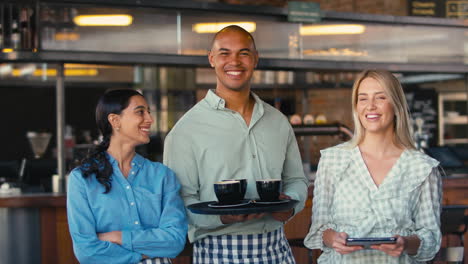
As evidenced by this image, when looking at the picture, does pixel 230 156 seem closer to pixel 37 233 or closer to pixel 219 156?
pixel 219 156

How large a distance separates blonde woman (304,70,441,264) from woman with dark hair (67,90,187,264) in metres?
0.50

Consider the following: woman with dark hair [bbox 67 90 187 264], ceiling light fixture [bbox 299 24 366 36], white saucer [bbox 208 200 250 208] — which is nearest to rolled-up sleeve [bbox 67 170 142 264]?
woman with dark hair [bbox 67 90 187 264]

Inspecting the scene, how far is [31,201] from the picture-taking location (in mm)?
4797

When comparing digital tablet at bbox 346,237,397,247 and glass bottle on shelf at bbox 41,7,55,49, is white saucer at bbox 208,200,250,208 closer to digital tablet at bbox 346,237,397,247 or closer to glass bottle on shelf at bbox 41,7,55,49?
digital tablet at bbox 346,237,397,247

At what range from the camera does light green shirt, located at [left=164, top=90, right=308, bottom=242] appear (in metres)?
2.51

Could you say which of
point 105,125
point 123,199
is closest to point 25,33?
point 105,125

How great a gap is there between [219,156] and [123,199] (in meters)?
0.41

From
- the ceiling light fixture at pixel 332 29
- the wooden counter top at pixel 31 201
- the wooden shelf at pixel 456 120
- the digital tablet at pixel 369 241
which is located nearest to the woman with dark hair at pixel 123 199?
the digital tablet at pixel 369 241

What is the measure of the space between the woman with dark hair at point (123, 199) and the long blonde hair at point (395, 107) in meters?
0.66

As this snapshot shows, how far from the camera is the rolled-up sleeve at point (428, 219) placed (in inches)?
86.7

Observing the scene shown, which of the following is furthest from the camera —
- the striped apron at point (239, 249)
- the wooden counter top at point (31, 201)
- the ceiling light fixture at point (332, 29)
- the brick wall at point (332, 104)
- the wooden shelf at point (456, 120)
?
the wooden shelf at point (456, 120)

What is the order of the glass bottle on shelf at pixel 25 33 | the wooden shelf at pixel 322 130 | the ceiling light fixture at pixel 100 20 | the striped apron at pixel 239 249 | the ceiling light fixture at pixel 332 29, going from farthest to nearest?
the ceiling light fixture at pixel 332 29 < the wooden shelf at pixel 322 130 < the ceiling light fixture at pixel 100 20 < the glass bottle on shelf at pixel 25 33 < the striped apron at pixel 239 249

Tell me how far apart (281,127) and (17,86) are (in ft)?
24.4

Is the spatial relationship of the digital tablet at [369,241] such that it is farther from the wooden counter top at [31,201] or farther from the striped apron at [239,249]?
the wooden counter top at [31,201]
